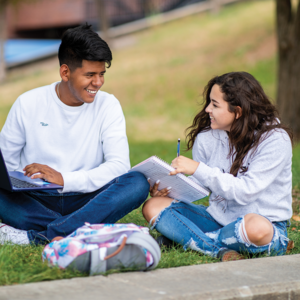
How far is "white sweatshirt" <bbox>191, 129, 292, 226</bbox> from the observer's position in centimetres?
305

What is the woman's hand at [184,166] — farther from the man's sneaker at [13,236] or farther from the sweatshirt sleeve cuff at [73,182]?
the man's sneaker at [13,236]

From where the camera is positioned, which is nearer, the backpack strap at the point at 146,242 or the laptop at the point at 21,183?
the backpack strap at the point at 146,242

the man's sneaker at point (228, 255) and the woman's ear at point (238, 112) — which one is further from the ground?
the woman's ear at point (238, 112)

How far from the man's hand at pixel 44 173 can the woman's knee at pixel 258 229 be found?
1.25 metres

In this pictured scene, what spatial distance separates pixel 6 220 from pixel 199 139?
152cm

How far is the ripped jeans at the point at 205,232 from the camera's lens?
3037mm

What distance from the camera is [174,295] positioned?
87.0 inches

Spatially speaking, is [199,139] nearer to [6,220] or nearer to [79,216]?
[79,216]

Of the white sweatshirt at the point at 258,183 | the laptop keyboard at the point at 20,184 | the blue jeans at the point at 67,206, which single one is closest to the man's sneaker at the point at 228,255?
the white sweatshirt at the point at 258,183

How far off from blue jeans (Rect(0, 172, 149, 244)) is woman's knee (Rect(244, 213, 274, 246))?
745mm

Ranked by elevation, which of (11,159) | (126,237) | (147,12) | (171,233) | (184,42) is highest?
(147,12)

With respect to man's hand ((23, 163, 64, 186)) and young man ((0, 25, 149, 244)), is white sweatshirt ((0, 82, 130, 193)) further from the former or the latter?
man's hand ((23, 163, 64, 186))

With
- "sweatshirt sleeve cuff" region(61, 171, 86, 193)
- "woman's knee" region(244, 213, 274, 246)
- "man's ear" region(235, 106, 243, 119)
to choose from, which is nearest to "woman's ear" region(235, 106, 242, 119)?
"man's ear" region(235, 106, 243, 119)

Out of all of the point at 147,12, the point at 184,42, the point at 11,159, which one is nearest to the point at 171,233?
the point at 11,159
